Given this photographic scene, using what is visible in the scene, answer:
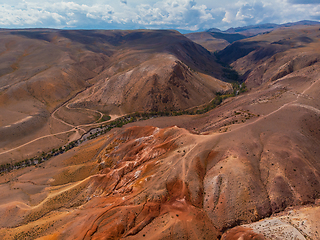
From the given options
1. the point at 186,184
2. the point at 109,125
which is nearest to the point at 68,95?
the point at 109,125

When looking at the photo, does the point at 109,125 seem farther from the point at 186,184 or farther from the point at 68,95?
the point at 186,184

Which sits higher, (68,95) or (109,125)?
(68,95)

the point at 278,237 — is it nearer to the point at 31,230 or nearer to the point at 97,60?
the point at 31,230

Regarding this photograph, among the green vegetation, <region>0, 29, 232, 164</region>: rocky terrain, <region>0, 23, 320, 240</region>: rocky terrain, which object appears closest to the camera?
<region>0, 23, 320, 240</region>: rocky terrain

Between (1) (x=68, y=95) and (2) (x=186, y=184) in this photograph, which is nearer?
(2) (x=186, y=184)

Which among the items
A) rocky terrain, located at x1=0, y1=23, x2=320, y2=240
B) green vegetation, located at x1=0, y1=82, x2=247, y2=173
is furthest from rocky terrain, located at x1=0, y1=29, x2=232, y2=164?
rocky terrain, located at x1=0, y1=23, x2=320, y2=240

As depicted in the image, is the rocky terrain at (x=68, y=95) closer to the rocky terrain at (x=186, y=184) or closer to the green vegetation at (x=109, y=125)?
the green vegetation at (x=109, y=125)

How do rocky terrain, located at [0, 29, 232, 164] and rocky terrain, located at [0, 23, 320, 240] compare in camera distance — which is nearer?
rocky terrain, located at [0, 23, 320, 240]

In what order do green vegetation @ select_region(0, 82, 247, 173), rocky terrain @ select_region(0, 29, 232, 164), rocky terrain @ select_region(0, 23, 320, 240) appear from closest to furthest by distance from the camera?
rocky terrain @ select_region(0, 23, 320, 240) < green vegetation @ select_region(0, 82, 247, 173) < rocky terrain @ select_region(0, 29, 232, 164)

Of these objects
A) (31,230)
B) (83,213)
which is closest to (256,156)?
(83,213)

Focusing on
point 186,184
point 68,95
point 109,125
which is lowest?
point 109,125

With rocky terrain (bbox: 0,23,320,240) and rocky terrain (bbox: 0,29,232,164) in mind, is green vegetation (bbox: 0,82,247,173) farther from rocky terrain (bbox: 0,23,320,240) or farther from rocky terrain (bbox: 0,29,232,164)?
rocky terrain (bbox: 0,23,320,240)
